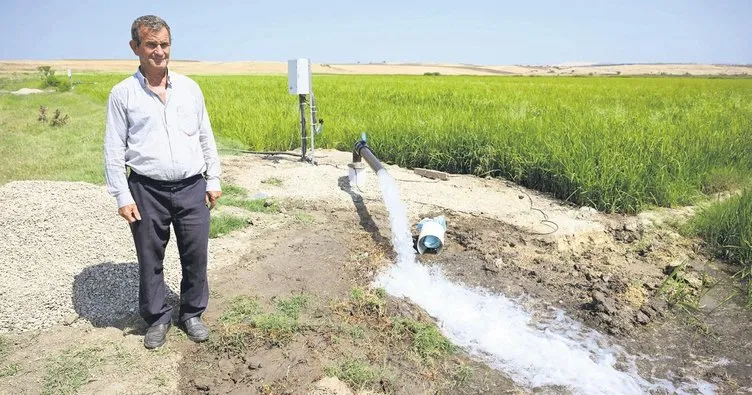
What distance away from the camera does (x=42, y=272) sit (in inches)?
132

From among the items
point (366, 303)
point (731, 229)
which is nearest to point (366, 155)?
point (366, 303)

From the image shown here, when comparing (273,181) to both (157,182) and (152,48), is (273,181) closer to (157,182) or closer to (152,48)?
(157,182)

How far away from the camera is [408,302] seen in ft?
10.9

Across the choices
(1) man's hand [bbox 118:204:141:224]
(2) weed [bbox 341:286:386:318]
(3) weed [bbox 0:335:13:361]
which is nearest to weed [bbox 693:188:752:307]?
(2) weed [bbox 341:286:386:318]

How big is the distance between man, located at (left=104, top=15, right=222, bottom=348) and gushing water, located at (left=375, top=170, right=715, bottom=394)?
57.2 inches

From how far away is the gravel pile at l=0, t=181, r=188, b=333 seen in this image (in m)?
3.01

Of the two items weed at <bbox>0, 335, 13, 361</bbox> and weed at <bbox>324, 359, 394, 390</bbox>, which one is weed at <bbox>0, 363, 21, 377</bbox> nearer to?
weed at <bbox>0, 335, 13, 361</bbox>

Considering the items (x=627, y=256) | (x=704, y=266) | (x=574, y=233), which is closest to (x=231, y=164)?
(x=574, y=233)

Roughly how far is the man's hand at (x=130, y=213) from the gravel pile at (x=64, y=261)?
0.84 meters

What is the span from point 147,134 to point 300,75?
3946 millimetres

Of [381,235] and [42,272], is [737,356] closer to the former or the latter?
[381,235]

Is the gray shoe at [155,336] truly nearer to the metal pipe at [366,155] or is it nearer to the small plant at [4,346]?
the small plant at [4,346]

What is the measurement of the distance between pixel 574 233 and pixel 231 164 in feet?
15.3

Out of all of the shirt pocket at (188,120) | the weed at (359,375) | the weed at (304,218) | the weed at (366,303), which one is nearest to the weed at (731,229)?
the weed at (366,303)
